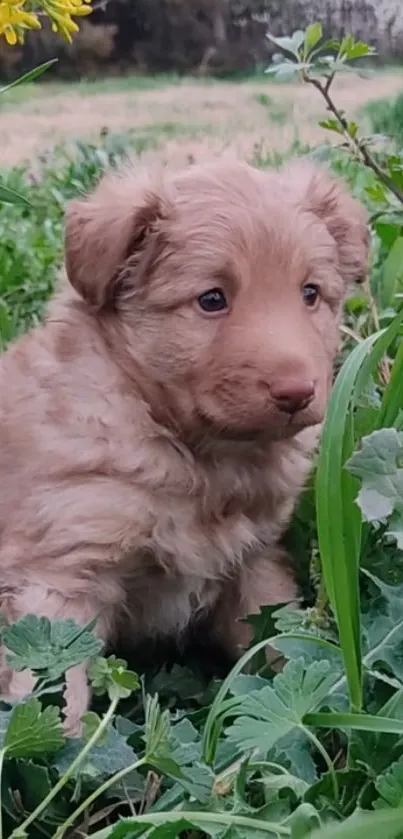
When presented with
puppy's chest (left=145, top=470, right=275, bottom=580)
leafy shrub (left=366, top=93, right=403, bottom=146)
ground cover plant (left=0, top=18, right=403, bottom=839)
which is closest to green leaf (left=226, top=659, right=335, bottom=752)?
ground cover plant (left=0, top=18, right=403, bottom=839)

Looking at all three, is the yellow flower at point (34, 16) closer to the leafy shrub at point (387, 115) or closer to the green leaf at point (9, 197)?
the green leaf at point (9, 197)

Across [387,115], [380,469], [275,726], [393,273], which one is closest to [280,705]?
[275,726]

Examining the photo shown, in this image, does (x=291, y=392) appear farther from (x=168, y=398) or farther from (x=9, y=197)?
(x=9, y=197)

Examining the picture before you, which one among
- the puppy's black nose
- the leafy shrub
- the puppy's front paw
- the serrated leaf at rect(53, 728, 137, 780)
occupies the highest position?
the puppy's black nose

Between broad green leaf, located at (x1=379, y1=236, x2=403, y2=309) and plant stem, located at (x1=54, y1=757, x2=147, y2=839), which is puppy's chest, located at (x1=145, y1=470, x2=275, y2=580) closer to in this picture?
plant stem, located at (x1=54, y1=757, x2=147, y2=839)

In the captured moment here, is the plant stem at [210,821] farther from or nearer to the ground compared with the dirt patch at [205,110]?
farther from the ground

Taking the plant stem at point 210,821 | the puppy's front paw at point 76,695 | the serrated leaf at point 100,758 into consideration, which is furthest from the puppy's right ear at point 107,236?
the plant stem at point 210,821

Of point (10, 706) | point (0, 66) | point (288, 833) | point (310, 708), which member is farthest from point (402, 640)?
point (0, 66)

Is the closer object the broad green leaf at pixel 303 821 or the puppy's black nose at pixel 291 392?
the broad green leaf at pixel 303 821
